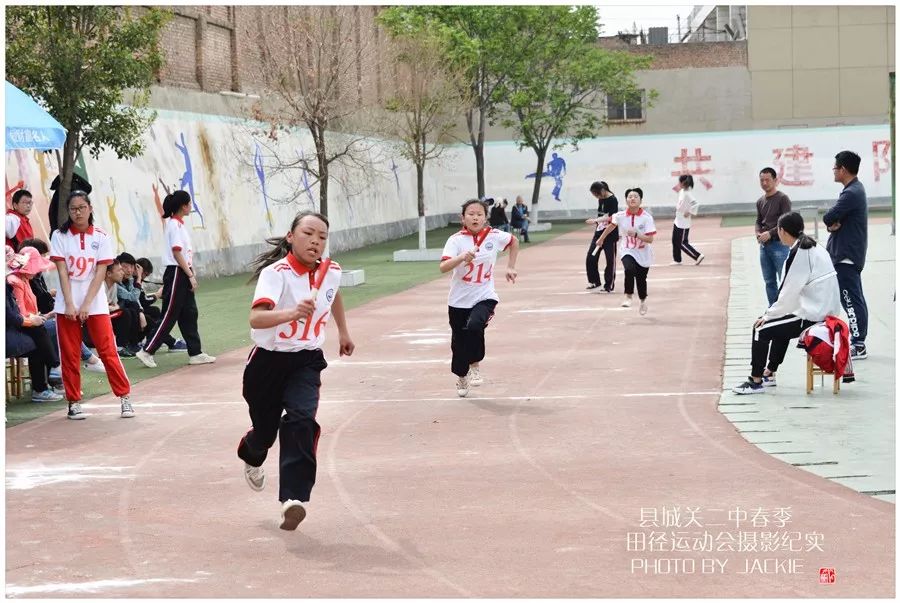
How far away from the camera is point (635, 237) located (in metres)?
17.3

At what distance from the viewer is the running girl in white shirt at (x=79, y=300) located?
1052 cm

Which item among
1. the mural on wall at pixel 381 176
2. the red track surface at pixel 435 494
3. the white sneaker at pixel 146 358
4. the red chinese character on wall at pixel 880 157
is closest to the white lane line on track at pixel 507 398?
the red track surface at pixel 435 494

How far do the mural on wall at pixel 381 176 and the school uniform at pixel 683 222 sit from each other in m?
8.74

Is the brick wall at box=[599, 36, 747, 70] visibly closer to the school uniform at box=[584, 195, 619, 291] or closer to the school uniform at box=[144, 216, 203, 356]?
the school uniform at box=[584, 195, 619, 291]

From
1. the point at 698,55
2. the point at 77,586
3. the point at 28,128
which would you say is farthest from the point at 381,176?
the point at 77,586

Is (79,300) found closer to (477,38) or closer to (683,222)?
(683,222)

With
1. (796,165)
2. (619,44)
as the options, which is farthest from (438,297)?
(619,44)

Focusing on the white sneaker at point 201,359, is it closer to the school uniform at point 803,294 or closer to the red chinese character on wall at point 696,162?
the school uniform at point 803,294

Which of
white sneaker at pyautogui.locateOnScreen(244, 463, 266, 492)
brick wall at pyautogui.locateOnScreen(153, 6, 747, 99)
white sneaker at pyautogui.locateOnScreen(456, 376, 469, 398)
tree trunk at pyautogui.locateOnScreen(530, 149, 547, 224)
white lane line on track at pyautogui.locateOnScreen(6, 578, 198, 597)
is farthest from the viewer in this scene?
tree trunk at pyautogui.locateOnScreen(530, 149, 547, 224)

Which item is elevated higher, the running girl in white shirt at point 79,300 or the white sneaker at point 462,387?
the running girl in white shirt at point 79,300

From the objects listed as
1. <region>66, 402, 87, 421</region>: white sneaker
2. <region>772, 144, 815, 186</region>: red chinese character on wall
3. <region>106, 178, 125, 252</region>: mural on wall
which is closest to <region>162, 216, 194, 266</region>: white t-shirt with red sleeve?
<region>66, 402, 87, 421</region>: white sneaker

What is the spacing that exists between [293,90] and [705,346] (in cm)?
1494

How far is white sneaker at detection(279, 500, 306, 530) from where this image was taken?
661cm

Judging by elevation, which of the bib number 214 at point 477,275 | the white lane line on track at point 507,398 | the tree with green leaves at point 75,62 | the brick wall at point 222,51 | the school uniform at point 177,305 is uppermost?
the brick wall at point 222,51
